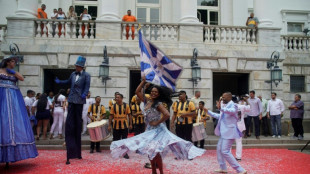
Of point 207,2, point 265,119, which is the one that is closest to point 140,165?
point 265,119

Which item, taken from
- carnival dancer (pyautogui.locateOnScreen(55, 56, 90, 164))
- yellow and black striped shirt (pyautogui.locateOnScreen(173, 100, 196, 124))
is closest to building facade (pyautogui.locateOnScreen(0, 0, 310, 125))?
yellow and black striped shirt (pyautogui.locateOnScreen(173, 100, 196, 124))

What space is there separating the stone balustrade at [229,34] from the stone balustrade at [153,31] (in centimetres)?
169

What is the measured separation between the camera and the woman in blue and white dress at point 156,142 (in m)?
5.29

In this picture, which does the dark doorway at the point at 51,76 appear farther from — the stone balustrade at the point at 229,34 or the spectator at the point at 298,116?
the spectator at the point at 298,116

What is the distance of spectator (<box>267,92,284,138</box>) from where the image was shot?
13102mm

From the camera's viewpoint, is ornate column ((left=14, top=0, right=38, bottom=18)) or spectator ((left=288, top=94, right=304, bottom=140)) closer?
spectator ((left=288, top=94, right=304, bottom=140))

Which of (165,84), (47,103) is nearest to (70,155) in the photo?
(165,84)

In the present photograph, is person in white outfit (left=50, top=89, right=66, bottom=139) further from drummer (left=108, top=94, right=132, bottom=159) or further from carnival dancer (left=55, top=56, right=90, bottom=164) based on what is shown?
carnival dancer (left=55, top=56, right=90, bottom=164)

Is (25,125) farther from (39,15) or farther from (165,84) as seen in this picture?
(39,15)

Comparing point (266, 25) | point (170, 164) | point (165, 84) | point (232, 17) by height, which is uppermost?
point (232, 17)

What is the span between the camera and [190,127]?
30.6 feet

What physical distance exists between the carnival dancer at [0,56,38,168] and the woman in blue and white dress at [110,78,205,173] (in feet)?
7.91

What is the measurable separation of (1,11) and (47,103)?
1055 centimetres

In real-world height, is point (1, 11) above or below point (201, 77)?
above
